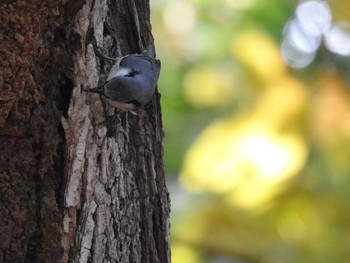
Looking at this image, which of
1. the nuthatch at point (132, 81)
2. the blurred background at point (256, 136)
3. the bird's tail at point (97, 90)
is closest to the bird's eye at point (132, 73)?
the nuthatch at point (132, 81)

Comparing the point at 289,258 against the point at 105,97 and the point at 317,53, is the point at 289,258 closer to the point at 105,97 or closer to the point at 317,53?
the point at 317,53

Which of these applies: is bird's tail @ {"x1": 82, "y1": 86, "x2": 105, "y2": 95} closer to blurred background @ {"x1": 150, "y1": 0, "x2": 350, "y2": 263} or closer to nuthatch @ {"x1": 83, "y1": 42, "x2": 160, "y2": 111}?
nuthatch @ {"x1": 83, "y1": 42, "x2": 160, "y2": 111}

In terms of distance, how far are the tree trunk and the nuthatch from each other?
0.02 meters

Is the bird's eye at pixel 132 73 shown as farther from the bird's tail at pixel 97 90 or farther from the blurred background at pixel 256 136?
the blurred background at pixel 256 136

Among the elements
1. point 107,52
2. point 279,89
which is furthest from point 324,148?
point 107,52

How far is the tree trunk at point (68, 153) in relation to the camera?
144 cm

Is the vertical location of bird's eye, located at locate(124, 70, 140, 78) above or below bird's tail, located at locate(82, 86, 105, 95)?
above

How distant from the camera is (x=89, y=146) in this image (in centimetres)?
150

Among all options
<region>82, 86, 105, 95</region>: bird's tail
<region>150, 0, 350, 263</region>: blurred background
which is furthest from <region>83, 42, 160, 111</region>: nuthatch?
<region>150, 0, 350, 263</region>: blurred background

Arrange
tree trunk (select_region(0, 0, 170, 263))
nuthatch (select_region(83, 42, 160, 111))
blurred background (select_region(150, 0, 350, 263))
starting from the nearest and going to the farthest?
tree trunk (select_region(0, 0, 170, 263))
nuthatch (select_region(83, 42, 160, 111))
blurred background (select_region(150, 0, 350, 263))

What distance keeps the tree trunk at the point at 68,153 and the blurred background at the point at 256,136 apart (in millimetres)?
1757

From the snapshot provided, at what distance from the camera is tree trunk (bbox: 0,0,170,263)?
144 cm

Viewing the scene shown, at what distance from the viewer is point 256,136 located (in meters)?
3.38

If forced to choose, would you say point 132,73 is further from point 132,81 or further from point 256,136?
point 256,136
